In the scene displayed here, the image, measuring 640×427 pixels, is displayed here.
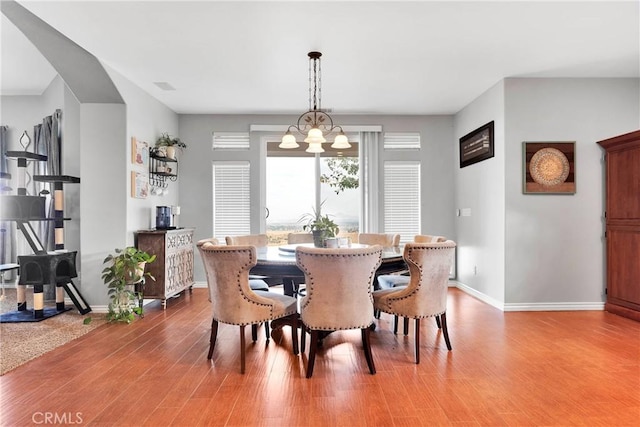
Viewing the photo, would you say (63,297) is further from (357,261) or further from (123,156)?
(357,261)

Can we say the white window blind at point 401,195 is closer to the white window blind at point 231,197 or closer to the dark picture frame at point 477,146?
the dark picture frame at point 477,146

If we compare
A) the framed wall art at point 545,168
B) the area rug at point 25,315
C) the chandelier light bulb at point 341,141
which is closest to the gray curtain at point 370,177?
the framed wall art at point 545,168

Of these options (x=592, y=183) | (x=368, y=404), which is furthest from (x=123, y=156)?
(x=592, y=183)

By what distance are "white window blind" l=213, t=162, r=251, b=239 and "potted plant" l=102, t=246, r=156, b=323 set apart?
6.20 ft

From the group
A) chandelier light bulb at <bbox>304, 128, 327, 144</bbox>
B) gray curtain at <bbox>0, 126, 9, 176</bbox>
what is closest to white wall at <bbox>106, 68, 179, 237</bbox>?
chandelier light bulb at <bbox>304, 128, 327, 144</bbox>

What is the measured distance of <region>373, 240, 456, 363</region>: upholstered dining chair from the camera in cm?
279

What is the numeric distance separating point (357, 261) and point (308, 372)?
837 millimetres

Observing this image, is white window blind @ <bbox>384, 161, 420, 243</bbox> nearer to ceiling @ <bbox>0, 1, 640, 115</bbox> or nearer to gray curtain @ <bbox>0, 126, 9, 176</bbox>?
ceiling @ <bbox>0, 1, 640, 115</bbox>

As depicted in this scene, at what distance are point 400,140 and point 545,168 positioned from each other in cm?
219

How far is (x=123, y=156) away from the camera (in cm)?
421

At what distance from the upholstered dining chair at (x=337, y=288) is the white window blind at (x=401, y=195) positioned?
11.2 ft

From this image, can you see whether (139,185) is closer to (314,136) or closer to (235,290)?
(314,136)

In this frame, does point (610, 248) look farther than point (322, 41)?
Yes

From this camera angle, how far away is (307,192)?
6039 millimetres
